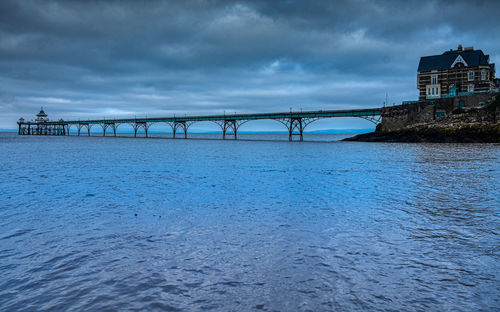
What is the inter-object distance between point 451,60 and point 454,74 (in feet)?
11.3

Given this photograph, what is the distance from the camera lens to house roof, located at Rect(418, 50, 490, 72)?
70.8 metres

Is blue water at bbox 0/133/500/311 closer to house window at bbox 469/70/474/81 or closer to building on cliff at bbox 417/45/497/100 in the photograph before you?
building on cliff at bbox 417/45/497/100

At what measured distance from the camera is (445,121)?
66.2m

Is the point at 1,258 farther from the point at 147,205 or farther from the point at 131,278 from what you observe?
the point at 147,205

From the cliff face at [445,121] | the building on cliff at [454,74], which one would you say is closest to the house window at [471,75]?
the building on cliff at [454,74]

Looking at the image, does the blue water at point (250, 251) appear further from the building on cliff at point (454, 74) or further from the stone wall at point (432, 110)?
the building on cliff at point (454, 74)

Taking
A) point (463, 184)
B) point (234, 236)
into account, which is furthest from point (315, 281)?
point (463, 184)

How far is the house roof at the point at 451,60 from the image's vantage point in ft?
232

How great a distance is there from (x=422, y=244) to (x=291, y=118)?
89.3 m

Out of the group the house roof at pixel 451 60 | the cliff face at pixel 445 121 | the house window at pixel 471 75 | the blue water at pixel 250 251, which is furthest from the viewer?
the house window at pixel 471 75

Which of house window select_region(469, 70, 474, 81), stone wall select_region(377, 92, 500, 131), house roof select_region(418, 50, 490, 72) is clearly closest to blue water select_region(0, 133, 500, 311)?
stone wall select_region(377, 92, 500, 131)

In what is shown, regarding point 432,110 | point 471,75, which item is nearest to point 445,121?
point 432,110

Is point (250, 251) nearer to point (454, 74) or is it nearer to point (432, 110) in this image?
point (432, 110)

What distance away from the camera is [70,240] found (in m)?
8.34
